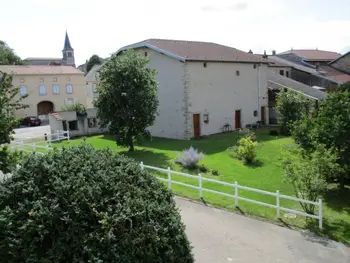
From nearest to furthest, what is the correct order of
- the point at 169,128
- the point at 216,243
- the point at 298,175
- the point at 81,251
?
the point at 81,251 < the point at 216,243 < the point at 298,175 < the point at 169,128

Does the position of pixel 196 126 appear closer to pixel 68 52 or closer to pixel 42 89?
pixel 42 89

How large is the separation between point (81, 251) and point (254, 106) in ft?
102

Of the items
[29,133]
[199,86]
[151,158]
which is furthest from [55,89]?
[151,158]

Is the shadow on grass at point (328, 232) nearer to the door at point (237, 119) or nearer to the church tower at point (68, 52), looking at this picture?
the door at point (237, 119)

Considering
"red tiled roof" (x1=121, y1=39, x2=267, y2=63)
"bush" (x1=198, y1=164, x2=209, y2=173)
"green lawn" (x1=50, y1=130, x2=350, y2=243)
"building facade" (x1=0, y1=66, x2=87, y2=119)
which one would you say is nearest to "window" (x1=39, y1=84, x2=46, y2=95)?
"building facade" (x1=0, y1=66, x2=87, y2=119)

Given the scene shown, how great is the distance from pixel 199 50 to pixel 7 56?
49973 millimetres

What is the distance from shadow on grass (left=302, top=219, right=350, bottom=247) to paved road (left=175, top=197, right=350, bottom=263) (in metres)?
0.03

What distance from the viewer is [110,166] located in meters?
6.40

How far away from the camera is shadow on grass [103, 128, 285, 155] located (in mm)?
24641

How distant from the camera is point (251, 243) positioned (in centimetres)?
946

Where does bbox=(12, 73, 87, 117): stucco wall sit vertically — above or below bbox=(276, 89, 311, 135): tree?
above

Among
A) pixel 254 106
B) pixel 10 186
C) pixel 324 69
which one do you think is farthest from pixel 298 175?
pixel 324 69

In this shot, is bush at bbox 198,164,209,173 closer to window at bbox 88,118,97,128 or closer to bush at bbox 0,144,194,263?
bush at bbox 0,144,194,263

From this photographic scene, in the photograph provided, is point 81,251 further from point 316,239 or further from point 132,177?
point 316,239
